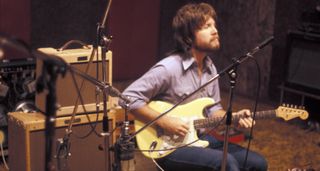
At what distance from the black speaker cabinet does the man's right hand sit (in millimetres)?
337

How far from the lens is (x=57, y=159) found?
120 inches

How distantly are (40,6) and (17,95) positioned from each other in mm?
2175

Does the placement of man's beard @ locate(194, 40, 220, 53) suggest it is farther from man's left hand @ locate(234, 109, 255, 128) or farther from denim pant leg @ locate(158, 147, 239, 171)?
denim pant leg @ locate(158, 147, 239, 171)

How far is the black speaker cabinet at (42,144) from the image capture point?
10.4 feet

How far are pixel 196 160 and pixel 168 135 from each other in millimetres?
308

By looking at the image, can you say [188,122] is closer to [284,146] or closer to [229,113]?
[229,113]

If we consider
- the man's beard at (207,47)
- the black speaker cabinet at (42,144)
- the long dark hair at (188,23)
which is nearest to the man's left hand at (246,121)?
the man's beard at (207,47)

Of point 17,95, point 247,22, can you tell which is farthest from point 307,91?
point 17,95

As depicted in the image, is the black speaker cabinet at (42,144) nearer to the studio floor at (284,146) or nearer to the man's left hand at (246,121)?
the studio floor at (284,146)

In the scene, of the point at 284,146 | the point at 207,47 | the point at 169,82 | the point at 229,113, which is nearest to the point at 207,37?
the point at 207,47

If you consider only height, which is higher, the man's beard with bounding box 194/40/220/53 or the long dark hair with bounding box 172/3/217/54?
the long dark hair with bounding box 172/3/217/54

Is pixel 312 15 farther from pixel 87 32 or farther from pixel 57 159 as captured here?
pixel 57 159

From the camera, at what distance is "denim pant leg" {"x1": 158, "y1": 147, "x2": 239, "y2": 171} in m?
2.91

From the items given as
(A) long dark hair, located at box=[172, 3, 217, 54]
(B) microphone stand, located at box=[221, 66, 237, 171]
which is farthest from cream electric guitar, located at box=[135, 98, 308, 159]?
(B) microphone stand, located at box=[221, 66, 237, 171]
